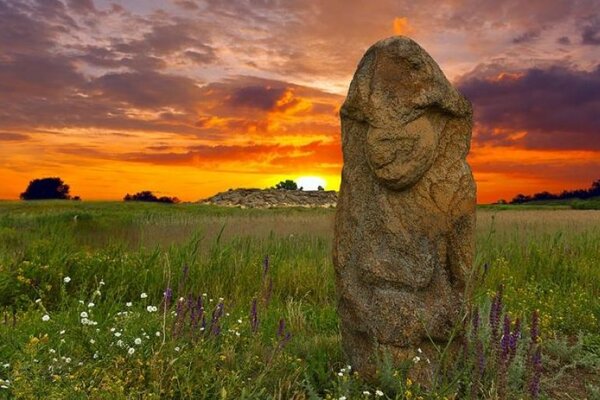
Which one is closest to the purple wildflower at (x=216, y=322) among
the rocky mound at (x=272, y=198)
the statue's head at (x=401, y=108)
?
the statue's head at (x=401, y=108)

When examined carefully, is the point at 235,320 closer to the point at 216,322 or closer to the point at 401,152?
the point at 216,322

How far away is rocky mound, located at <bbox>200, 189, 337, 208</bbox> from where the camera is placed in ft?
108

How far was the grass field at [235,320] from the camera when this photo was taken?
196 inches

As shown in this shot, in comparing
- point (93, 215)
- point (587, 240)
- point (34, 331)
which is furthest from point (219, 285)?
point (93, 215)

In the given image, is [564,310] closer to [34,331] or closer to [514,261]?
[514,261]

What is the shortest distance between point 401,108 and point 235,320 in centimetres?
350

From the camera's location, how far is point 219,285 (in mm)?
9672

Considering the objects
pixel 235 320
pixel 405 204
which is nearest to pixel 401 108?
pixel 405 204

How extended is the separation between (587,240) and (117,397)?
11812mm

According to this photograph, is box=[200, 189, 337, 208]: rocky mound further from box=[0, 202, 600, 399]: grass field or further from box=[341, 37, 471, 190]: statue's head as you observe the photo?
box=[341, 37, 471, 190]: statue's head

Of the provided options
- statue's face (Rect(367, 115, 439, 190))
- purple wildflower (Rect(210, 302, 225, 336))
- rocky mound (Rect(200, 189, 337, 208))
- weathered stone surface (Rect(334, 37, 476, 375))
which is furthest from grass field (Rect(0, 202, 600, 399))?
rocky mound (Rect(200, 189, 337, 208))

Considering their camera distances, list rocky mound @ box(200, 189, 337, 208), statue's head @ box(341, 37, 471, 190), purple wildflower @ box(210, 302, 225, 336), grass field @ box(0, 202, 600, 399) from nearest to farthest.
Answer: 1. grass field @ box(0, 202, 600, 399)
2. statue's head @ box(341, 37, 471, 190)
3. purple wildflower @ box(210, 302, 225, 336)
4. rocky mound @ box(200, 189, 337, 208)

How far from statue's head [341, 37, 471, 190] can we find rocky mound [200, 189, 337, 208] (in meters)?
26.6

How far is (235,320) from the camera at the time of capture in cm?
754
